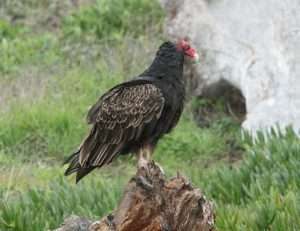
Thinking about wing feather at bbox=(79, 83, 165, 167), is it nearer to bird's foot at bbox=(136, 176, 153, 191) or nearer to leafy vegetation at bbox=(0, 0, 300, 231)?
leafy vegetation at bbox=(0, 0, 300, 231)

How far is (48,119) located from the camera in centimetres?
1043

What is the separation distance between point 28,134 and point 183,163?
5.06ft

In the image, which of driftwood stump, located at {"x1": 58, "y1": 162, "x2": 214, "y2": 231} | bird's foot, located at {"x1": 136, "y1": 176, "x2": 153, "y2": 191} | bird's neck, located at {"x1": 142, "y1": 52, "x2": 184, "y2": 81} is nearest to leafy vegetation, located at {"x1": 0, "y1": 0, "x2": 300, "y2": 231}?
bird's neck, located at {"x1": 142, "y1": 52, "x2": 184, "y2": 81}

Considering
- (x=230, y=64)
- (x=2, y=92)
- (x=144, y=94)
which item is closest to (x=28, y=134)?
(x=2, y=92)

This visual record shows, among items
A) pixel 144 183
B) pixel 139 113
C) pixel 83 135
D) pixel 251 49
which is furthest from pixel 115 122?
pixel 251 49

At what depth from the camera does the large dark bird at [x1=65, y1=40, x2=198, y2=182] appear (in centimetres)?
738

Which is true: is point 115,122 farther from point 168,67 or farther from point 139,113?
point 168,67

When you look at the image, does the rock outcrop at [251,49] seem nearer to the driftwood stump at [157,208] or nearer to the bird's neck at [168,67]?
the bird's neck at [168,67]

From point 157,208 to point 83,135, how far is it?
5.25 metres

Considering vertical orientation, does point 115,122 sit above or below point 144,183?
below

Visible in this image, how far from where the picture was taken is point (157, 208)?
5238mm

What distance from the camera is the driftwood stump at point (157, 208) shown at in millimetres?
5223

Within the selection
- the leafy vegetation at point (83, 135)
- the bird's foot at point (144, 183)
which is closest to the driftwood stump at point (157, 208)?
the bird's foot at point (144, 183)

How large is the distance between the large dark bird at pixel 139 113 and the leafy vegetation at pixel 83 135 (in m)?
0.49
